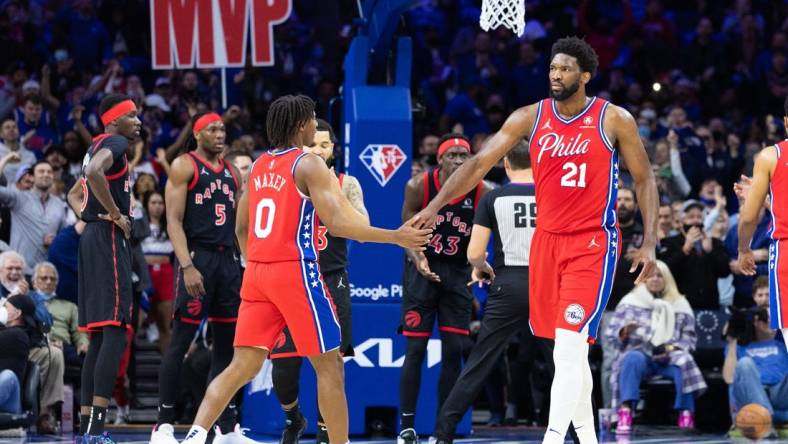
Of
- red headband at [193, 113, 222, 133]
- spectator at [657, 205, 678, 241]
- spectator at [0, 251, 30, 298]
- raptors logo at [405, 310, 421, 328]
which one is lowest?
raptors logo at [405, 310, 421, 328]

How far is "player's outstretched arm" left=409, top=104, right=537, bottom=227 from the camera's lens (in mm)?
7391

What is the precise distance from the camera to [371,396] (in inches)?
421

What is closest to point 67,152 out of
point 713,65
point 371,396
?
point 371,396

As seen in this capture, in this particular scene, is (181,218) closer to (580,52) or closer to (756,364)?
(580,52)

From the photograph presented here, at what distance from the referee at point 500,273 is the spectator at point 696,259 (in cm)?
431

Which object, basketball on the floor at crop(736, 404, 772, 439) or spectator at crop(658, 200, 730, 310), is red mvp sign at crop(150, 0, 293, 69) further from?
basketball on the floor at crop(736, 404, 772, 439)

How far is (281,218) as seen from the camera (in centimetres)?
713

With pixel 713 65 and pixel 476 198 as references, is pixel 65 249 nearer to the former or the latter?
pixel 476 198

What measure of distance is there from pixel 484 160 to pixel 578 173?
536 millimetres

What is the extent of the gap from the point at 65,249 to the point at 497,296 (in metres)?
5.40

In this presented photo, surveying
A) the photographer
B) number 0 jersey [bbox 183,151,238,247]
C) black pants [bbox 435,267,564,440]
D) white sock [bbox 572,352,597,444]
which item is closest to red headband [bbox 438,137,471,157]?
black pants [bbox 435,267,564,440]

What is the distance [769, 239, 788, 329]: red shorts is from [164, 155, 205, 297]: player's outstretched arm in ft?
12.9

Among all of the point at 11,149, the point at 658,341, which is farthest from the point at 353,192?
the point at 11,149

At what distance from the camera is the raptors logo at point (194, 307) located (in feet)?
30.8
